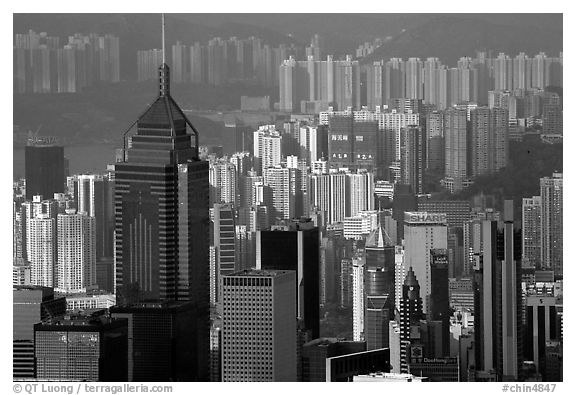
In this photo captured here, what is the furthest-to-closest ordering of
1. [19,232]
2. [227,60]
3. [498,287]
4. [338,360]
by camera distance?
[498,287]
[19,232]
[227,60]
[338,360]


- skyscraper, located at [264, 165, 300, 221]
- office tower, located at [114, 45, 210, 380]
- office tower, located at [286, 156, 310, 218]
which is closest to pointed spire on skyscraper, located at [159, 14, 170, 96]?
office tower, located at [114, 45, 210, 380]

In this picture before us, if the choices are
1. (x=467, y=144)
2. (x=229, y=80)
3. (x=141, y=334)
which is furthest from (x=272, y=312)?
(x=467, y=144)

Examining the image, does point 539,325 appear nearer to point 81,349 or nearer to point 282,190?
point 282,190

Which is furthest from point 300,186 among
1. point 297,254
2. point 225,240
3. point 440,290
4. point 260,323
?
point 260,323

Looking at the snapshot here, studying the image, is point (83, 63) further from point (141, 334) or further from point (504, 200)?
point (504, 200)

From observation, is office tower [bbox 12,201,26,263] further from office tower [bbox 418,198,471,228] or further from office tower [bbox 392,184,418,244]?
office tower [bbox 418,198,471,228]

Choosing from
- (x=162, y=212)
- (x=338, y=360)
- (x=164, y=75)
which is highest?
(x=164, y=75)

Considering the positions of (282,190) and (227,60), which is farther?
(282,190)
